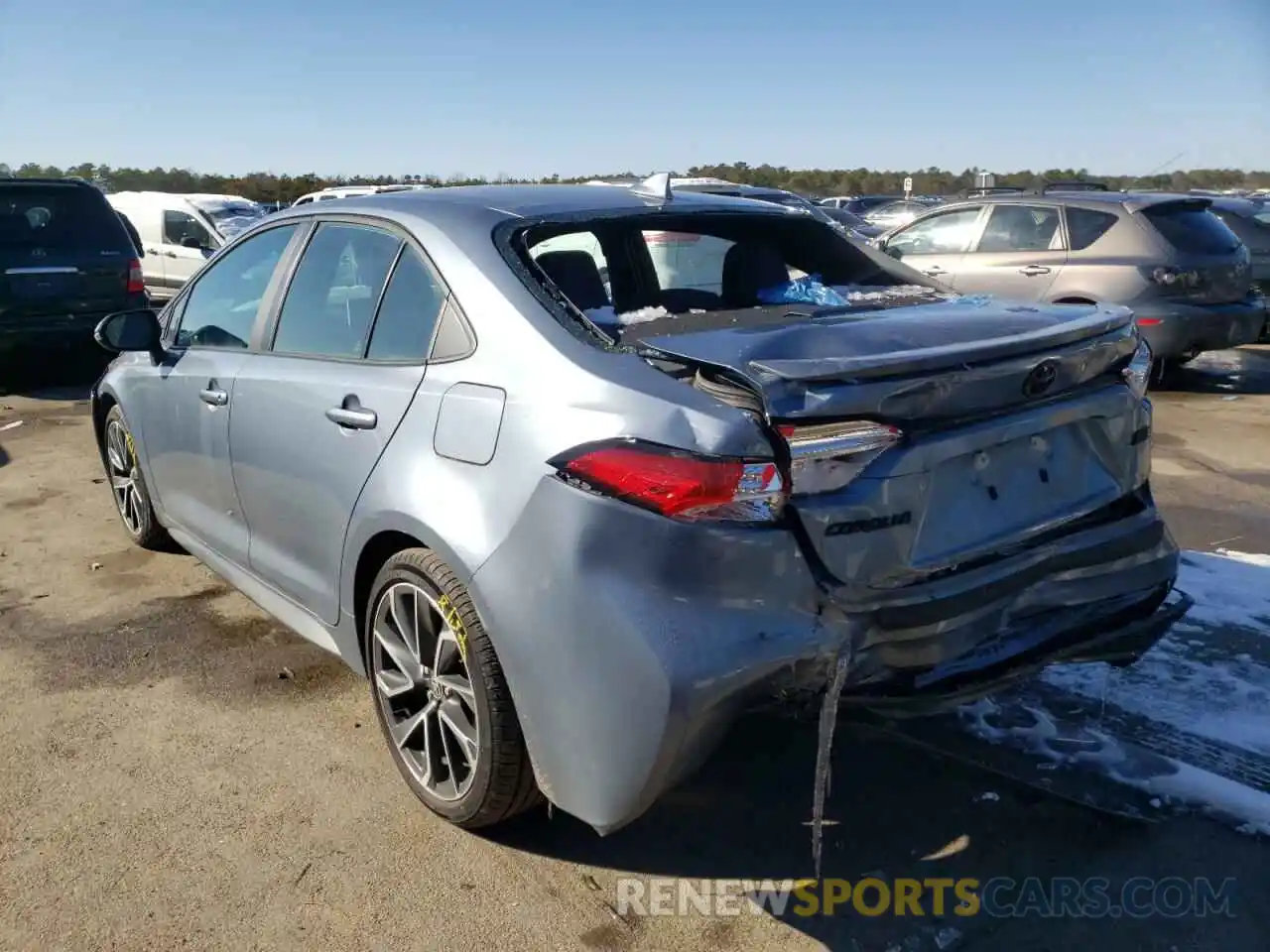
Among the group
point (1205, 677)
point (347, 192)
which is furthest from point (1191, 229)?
point (347, 192)

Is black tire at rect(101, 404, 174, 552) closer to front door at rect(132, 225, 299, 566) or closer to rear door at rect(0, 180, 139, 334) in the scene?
front door at rect(132, 225, 299, 566)

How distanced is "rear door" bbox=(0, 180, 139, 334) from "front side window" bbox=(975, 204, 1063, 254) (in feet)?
25.7

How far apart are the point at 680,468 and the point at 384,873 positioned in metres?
1.39

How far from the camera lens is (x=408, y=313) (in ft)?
10.3

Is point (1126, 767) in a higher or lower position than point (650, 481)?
lower

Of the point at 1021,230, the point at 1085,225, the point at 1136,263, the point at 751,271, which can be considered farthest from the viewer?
the point at 1021,230

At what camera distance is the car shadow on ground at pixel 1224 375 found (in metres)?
9.30

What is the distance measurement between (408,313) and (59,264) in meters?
7.82

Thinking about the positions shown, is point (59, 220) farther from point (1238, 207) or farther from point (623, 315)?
point (1238, 207)

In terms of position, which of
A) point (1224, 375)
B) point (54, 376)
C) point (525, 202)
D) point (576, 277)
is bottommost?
point (54, 376)

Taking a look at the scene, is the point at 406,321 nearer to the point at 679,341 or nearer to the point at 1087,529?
the point at 679,341

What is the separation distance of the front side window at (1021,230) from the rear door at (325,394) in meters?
7.35

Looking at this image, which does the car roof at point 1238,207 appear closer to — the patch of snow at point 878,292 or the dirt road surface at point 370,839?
the patch of snow at point 878,292

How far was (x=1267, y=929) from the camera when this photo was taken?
2.49 meters
